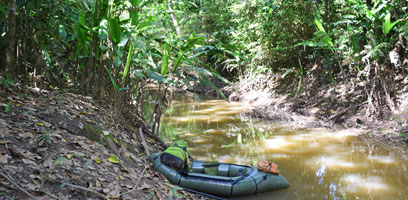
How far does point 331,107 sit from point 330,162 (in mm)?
3060

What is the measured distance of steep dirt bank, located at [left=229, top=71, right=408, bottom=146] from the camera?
527 centimetres

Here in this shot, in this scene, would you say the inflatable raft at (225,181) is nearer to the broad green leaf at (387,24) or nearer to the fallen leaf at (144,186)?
the fallen leaf at (144,186)

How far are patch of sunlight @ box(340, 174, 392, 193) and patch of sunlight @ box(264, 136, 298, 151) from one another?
1.34 meters

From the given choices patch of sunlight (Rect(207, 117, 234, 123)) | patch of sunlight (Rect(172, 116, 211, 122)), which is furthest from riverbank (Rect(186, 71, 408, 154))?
patch of sunlight (Rect(172, 116, 211, 122))

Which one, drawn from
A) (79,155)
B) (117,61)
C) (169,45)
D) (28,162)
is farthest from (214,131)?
(28,162)

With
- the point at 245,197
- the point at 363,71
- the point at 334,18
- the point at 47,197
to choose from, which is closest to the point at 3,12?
the point at 47,197

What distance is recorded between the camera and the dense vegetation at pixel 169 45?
10.5ft

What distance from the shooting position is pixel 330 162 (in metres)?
4.14

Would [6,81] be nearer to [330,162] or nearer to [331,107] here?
[330,162]

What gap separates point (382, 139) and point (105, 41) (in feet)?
16.1

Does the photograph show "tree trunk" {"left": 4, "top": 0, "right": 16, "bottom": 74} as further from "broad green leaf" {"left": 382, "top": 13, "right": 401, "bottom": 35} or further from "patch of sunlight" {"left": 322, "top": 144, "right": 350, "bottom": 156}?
"broad green leaf" {"left": 382, "top": 13, "right": 401, "bottom": 35}

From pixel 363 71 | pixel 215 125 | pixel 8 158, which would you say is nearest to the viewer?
pixel 8 158

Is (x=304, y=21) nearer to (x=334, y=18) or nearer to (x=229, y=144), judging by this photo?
(x=334, y=18)

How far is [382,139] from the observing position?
5012 millimetres
